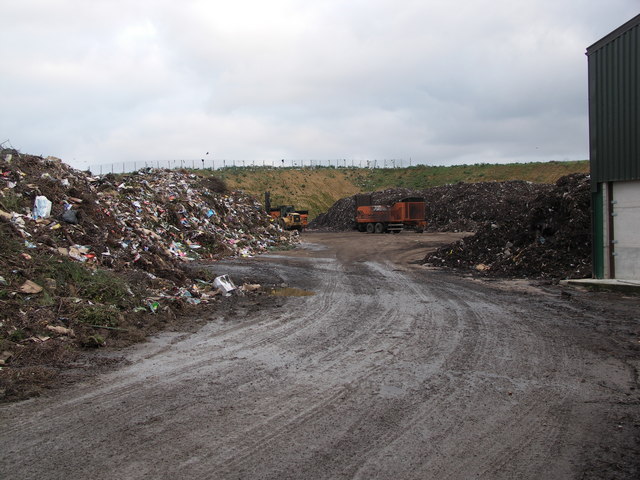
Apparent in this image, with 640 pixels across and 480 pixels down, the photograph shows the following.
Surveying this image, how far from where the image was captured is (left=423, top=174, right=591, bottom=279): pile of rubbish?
547 inches

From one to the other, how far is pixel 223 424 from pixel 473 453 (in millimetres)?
2034

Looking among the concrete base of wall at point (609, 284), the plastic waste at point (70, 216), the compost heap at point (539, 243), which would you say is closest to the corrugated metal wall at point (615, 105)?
the concrete base of wall at point (609, 284)

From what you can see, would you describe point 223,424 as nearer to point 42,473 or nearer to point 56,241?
point 42,473

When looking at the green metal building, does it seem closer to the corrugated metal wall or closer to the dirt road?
the corrugated metal wall

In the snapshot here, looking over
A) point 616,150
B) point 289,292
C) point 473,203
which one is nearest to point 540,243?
point 616,150

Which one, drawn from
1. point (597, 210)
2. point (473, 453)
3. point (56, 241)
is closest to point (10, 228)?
point (56, 241)

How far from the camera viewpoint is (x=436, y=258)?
1811 centimetres

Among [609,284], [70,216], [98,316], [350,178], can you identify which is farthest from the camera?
[350,178]

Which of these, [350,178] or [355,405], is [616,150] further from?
[350,178]

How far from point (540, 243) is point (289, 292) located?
8.03 meters

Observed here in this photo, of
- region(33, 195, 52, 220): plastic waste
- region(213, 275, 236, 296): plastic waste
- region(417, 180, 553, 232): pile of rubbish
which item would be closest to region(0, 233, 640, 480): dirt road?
region(213, 275, 236, 296): plastic waste

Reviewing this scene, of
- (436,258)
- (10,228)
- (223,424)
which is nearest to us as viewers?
(223,424)

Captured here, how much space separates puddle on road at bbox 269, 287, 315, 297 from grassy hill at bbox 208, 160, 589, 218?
5987cm

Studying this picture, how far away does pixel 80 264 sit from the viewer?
9.43m
